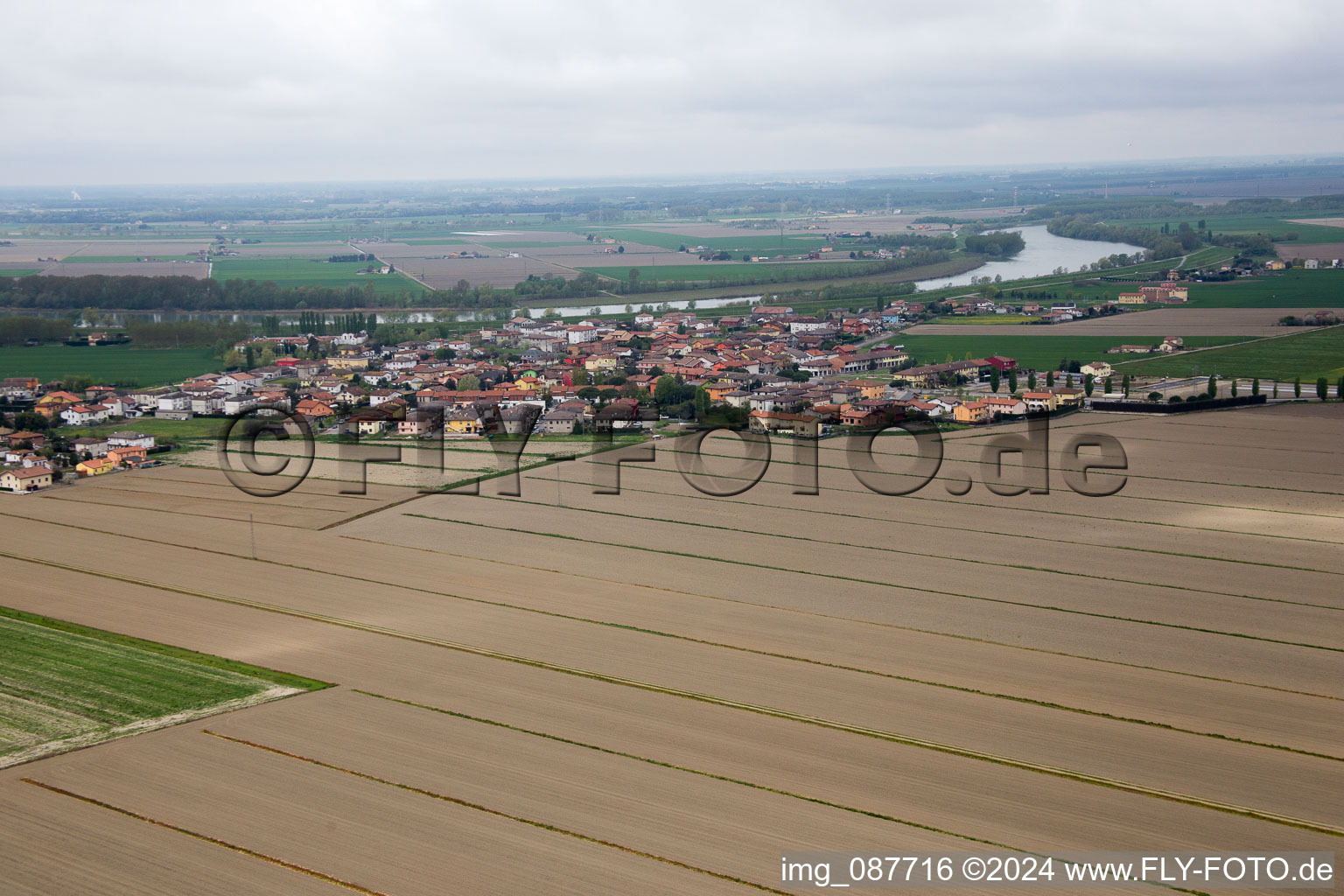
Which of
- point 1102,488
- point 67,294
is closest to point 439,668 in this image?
point 1102,488

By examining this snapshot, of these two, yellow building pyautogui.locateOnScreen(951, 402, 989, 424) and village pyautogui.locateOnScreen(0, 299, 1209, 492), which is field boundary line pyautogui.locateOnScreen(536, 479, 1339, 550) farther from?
yellow building pyautogui.locateOnScreen(951, 402, 989, 424)

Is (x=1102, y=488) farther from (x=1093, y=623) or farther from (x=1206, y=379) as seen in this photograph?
(x=1206, y=379)

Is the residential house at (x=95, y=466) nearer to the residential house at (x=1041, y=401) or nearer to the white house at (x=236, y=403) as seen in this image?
the white house at (x=236, y=403)

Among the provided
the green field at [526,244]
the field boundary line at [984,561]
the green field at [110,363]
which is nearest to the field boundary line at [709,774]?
the field boundary line at [984,561]

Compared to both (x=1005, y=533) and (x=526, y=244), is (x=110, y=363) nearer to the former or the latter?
(x=1005, y=533)

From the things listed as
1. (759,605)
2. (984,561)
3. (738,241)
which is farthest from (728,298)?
(759,605)

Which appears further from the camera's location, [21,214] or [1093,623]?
[21,214]
